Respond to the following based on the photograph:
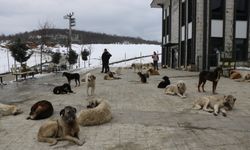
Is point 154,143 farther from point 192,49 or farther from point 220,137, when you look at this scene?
point 192,49

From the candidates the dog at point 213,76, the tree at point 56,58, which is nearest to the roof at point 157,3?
the tree at point 56,58

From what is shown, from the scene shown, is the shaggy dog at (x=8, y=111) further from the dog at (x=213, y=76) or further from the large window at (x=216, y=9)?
the large window at (x=216, y=9)

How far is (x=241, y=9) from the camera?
2928 centimetres

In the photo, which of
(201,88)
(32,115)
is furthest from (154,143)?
(201,88)

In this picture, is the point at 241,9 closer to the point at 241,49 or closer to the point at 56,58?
the point at 241,49

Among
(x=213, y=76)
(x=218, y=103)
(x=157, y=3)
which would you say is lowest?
(x=218, y=103)

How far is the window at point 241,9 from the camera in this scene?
95.7ft

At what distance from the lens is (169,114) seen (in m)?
10.1

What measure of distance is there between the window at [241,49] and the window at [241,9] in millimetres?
1690

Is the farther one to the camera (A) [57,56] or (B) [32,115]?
(A) [57,56]

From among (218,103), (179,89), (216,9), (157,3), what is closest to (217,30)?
(216,9)

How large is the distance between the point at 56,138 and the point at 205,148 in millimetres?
2687

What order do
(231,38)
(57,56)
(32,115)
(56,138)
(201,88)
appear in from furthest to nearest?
1. (57,56)
2. (231,38)
3. (201,88)
4. (32,115)
5. (56,138)

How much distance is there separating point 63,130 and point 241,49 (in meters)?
24.4
